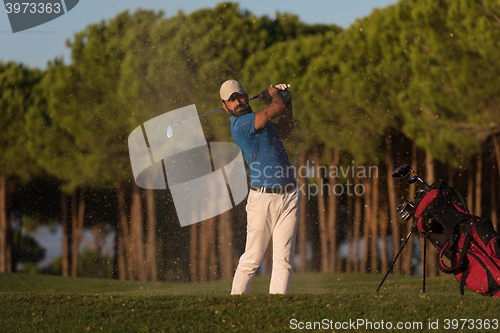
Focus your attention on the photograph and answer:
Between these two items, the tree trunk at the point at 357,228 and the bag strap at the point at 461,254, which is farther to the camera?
the tree trunk at the point at 357,228

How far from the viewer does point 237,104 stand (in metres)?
5.80

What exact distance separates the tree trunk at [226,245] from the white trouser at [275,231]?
1100 cm

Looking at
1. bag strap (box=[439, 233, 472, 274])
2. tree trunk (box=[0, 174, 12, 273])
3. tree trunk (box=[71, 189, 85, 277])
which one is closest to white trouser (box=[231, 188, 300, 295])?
bag strap (box=[439, 233, 472, 274])

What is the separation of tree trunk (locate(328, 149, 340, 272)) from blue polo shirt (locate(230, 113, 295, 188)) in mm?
11616

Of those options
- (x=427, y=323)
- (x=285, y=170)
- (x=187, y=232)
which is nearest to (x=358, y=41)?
(x=187, y=232)

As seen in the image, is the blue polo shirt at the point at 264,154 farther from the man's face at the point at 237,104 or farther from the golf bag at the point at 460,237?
the golf bag at the point at 460,237

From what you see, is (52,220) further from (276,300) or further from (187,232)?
(276,300)

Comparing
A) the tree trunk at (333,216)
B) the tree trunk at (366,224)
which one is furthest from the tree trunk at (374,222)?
the tree trunk at (333,216)

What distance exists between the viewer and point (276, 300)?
16.6 ft

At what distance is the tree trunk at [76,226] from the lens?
20.1 m

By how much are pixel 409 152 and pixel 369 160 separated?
1.81m

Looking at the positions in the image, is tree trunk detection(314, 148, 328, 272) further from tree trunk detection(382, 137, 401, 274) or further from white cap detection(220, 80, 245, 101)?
white cap detection(220, 80, 245, 101)

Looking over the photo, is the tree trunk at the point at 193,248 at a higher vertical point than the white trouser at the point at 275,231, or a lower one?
lower

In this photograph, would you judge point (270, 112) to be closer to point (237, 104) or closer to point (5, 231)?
point (237, 104)
